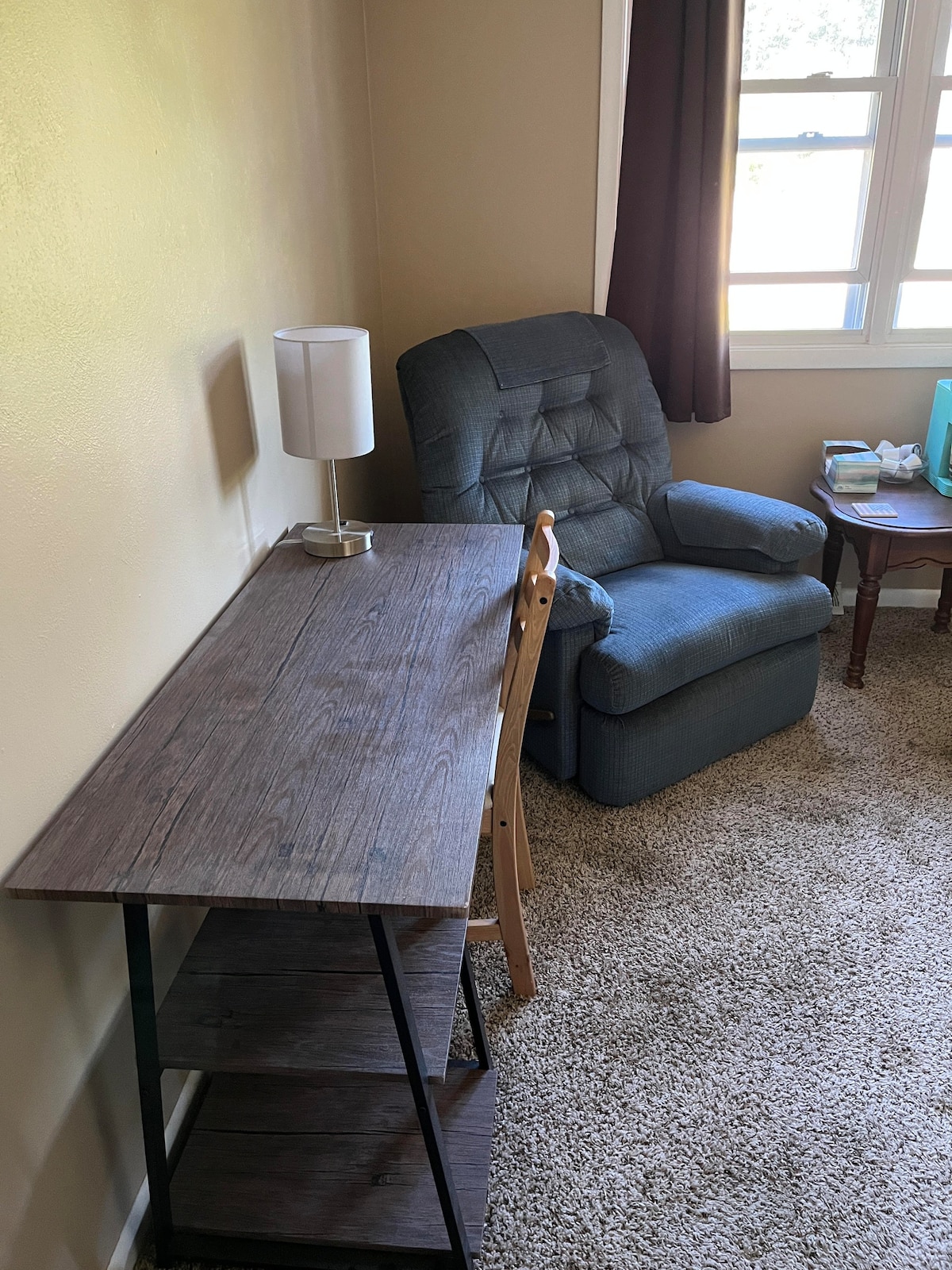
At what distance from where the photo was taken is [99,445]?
1.37m

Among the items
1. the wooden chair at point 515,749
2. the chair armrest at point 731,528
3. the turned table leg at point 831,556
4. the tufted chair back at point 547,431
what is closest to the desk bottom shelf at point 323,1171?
the wooden chair at point 515,749

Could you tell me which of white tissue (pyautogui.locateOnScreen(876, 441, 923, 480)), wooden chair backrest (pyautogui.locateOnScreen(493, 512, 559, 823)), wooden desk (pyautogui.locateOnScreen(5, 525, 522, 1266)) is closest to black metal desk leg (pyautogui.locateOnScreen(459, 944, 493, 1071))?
wooden desk (pyautogui.locateOnScreen(5, 525, 522, 1266))

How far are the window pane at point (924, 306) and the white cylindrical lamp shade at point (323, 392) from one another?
2114mm

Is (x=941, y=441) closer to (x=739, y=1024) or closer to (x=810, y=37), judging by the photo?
(x=810, y=37)

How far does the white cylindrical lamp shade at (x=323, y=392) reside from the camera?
1895 millimetres

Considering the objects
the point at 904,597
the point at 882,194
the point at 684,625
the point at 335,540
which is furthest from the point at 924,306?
the point at 335,540

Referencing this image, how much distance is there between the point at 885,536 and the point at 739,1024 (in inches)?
60.5

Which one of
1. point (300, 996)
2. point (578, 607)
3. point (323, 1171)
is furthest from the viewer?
point (578, 607)

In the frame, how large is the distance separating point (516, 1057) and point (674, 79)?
106 inches

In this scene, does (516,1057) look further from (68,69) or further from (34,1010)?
(68,69)

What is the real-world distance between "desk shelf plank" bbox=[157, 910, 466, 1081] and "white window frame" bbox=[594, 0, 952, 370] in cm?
233

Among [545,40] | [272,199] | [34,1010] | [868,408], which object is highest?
[545,40]

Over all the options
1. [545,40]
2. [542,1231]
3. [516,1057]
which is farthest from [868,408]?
[542,1231]

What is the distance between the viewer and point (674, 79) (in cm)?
283
